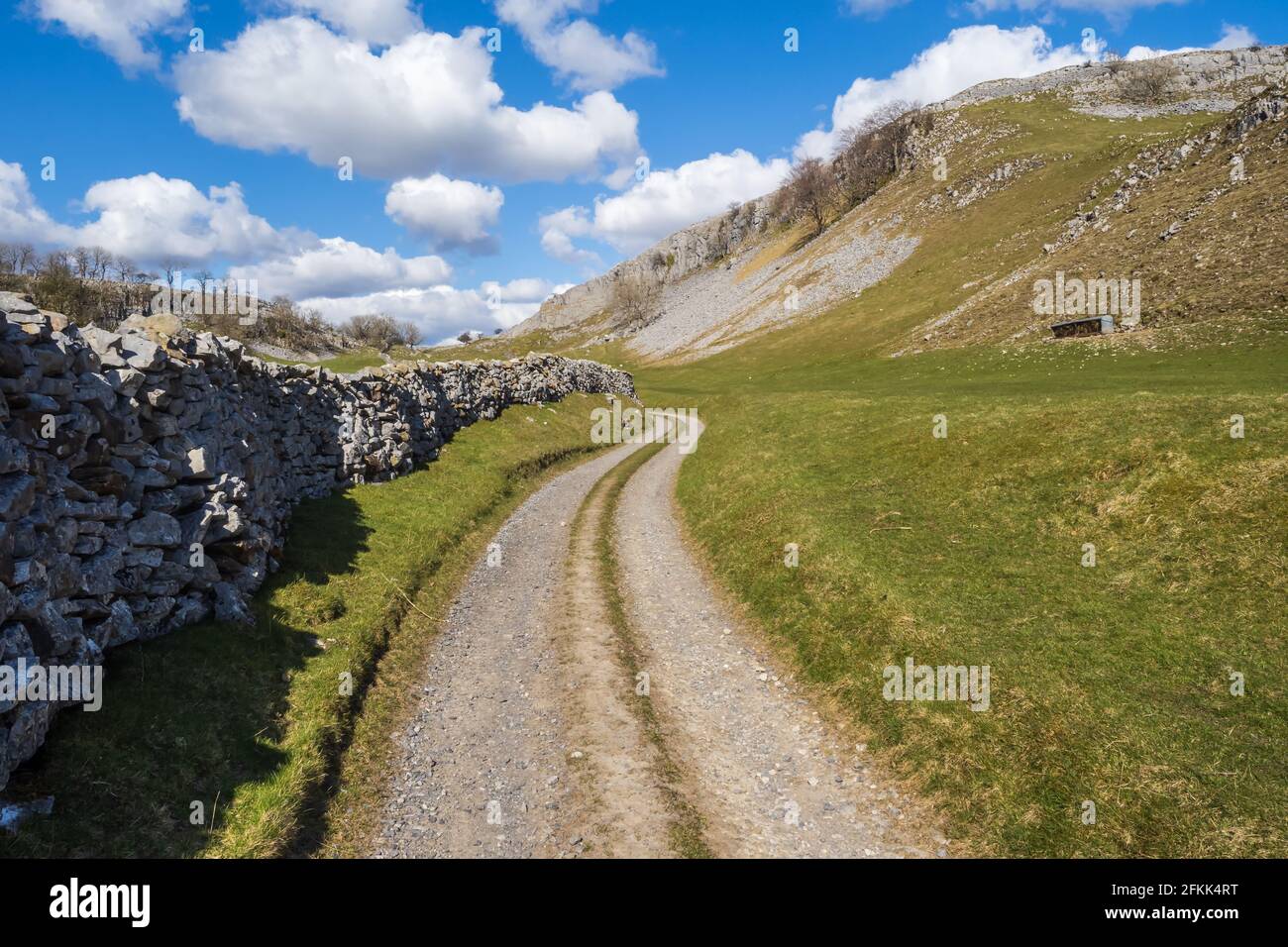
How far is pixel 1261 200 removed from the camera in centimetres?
5022

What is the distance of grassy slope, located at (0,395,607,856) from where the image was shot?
9133 millimetres

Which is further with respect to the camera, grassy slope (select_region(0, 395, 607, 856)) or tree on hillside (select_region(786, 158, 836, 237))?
tree on hillside (select_region(786, 158, 836, 237))

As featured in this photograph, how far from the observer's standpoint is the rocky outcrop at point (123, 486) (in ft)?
32.3

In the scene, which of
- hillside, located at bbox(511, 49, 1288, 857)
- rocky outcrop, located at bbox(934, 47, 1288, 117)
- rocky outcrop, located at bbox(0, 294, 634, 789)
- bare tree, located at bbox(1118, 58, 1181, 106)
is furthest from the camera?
bare tree, located at bbox(1118, 58, 1181, 106)

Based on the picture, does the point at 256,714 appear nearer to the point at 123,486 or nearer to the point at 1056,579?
the point at 123,486

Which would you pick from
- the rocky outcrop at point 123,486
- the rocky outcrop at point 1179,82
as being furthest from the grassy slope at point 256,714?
the rocky outcrop at point 1179,82

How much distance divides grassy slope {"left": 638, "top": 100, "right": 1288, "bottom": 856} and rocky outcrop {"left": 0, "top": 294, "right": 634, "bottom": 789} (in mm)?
14879

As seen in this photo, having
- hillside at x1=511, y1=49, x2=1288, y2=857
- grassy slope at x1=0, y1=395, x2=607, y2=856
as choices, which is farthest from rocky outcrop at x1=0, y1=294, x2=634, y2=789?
hillside at x1=511, y1=49, x2=1288, y2=857

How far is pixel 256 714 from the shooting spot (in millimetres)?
12430

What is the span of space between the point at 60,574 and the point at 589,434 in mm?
45435

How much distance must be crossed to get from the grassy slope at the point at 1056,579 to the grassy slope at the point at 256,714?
425 inches

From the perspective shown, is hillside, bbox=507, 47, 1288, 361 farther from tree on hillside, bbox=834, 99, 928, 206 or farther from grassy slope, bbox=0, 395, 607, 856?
grassy slope, bbox=0, 395, 607, 856

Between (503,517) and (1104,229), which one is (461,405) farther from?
(1104,229)
